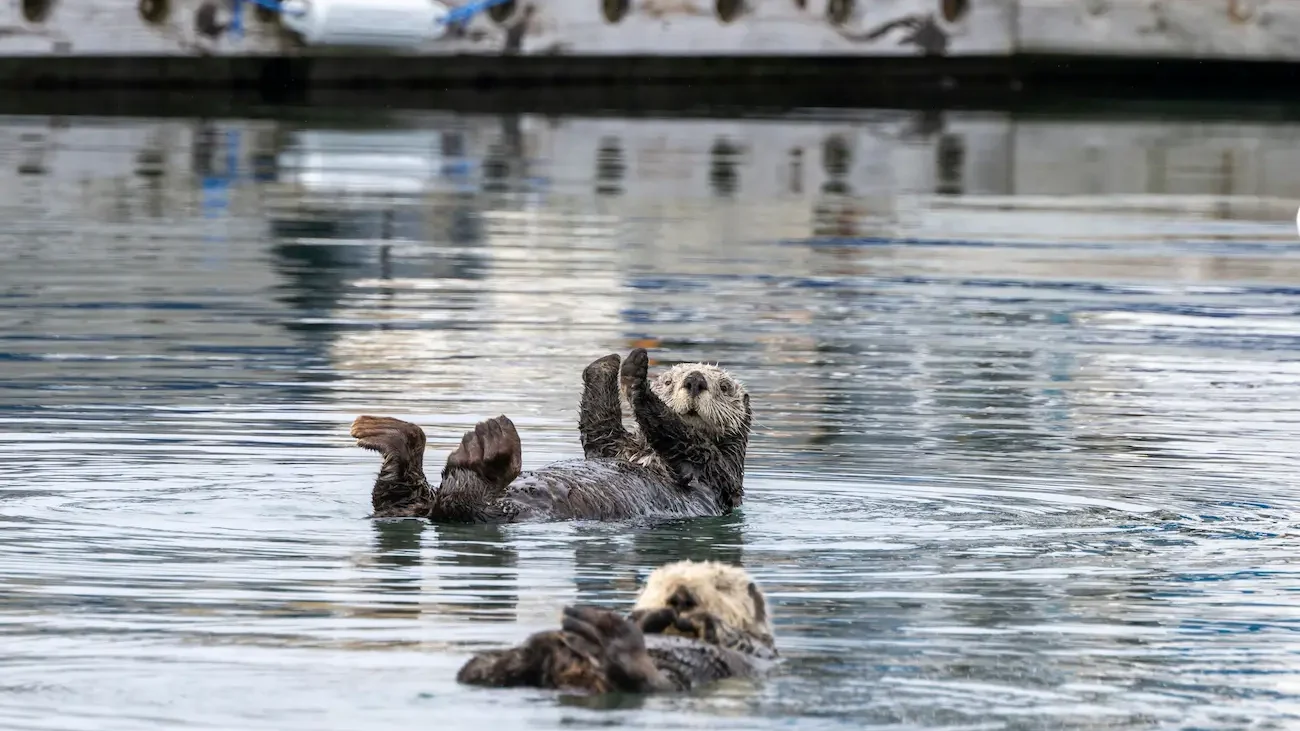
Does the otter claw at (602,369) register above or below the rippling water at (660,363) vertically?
above

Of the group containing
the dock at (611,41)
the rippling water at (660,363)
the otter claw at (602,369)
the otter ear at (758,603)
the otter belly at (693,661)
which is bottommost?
the rippling water at (660,363)

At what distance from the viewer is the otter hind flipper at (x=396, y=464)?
297 inches

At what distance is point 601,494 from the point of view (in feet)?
25.9

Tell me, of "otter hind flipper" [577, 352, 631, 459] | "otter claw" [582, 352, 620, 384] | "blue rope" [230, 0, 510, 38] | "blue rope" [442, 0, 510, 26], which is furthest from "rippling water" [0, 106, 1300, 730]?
"blue rope" [442, 0, 510, 26]

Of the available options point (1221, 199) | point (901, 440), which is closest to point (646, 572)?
point (901, 440)

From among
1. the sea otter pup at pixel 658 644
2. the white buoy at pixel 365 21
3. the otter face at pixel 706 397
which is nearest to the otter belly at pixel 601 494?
the otter face at pixel 706 397

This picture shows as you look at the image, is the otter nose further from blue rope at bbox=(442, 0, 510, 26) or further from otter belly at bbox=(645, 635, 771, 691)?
blue rope at bbox=(442, 0, 510, 26)

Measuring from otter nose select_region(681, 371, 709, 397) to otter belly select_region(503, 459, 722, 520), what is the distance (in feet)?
0.97

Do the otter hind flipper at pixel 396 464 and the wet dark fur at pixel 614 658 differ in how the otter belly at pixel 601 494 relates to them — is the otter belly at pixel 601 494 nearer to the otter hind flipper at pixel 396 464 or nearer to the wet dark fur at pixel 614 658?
the otter hind flipper at pixel 396 464

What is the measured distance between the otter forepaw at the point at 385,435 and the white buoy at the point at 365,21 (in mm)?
18027

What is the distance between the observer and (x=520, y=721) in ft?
17.1

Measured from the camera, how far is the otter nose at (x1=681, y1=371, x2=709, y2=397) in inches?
334

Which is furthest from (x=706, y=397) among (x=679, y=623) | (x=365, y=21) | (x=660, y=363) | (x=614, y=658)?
(x=365, y=21)

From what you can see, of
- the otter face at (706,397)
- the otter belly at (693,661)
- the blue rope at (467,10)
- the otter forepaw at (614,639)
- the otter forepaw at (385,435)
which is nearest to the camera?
the otter forepaw at (614,639)
